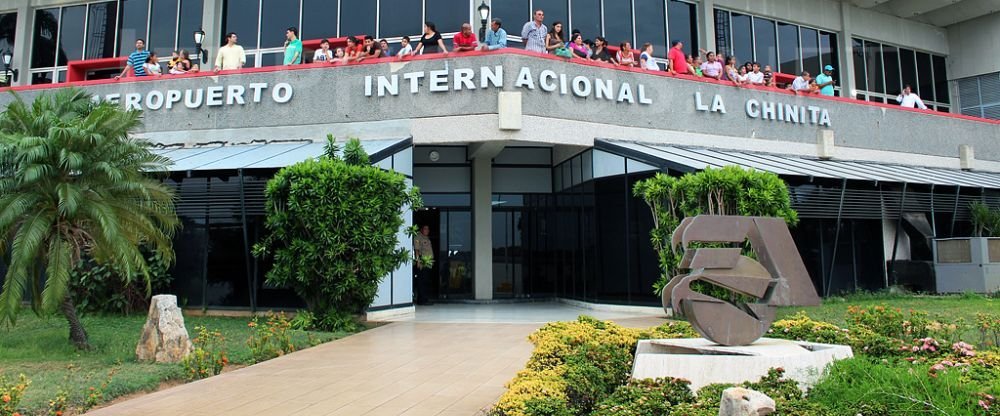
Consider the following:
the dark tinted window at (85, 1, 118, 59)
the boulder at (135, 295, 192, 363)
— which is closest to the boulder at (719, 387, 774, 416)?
the boulder at (135, 295, 192, 363)

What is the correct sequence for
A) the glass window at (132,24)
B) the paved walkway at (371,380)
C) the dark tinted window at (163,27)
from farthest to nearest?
the glass window at (132,24) < the dark tinted window at (163,27) < the paved walkway at (371,380)

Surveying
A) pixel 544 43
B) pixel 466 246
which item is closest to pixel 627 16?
pixel 544 43

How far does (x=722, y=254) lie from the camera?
685cm

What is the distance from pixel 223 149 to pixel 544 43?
7291 millimetres

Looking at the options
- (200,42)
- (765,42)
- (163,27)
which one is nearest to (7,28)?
(163,27)

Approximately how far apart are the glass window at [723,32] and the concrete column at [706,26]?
0.52 meters

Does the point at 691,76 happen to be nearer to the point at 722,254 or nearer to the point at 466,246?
the point at 466,246

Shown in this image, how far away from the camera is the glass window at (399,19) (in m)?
18.3

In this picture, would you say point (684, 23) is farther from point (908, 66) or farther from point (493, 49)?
A: point (908, 66)

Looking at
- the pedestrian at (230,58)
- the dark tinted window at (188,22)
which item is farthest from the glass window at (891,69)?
the dark tinted window at (188,22)

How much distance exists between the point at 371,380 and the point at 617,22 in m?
14.5

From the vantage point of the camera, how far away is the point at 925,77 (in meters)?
25.8

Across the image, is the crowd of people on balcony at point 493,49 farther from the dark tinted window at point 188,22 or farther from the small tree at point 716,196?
the small tree at point 716,196

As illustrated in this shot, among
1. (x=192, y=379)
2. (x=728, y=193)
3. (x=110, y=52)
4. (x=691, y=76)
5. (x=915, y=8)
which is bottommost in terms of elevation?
(x=192, y=379)
